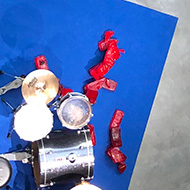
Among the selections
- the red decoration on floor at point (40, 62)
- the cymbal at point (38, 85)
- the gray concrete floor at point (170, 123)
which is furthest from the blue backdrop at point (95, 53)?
the gray concrete floor at point (170, 123)

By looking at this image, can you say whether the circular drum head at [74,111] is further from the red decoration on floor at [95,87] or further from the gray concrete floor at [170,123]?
the gray concrete floor at [170,123]

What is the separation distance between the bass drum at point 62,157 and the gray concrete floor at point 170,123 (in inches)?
35.7

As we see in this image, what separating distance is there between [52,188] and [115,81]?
3.22ft

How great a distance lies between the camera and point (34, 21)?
2457mm

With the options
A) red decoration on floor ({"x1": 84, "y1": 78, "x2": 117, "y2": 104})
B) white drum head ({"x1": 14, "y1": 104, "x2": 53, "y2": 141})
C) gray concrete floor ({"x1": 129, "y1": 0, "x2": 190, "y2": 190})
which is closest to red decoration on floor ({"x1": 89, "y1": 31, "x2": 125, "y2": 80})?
red decoration on floor ({"x1": 84, "y1": 78, "x2": 117, "y2": 104})

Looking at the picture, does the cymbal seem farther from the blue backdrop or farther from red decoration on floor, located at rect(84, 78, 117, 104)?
red decoration on floor, located at rect(84, 78, 117, 104)

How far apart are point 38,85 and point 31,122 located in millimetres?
259

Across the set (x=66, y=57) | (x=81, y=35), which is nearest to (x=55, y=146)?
(x=66, y=57)

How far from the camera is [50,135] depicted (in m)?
2.42

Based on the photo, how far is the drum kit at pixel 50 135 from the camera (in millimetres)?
2281

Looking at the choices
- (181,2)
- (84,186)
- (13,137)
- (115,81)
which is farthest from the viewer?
(181,2)

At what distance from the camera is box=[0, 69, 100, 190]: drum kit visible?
89.8 inches

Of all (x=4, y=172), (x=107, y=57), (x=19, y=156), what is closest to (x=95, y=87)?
(x=107, y=57)

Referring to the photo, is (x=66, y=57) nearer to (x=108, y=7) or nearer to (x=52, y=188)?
(x=108, y=7)
